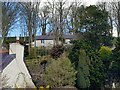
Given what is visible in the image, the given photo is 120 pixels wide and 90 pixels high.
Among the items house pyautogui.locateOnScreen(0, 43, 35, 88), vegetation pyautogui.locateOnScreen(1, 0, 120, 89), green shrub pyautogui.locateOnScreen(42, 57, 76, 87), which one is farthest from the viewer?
green shrub pyautogui.locateOnScreen(42, 57, 76, 87)

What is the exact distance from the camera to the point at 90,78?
3.10 metres

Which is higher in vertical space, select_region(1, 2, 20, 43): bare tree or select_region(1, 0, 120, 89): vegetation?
select_region(1, 2, 20, 43): bare tree

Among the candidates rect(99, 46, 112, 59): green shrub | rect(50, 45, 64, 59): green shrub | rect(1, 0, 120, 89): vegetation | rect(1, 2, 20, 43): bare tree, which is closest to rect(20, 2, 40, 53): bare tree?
rect(1, 2, 20, 43): bare tree

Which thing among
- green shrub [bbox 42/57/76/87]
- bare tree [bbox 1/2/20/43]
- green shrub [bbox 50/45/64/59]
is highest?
bare tree [bbox 1/2/20/43]

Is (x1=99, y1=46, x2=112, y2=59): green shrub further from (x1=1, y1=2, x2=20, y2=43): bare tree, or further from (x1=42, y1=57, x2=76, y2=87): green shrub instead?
(x1=1, y1=2, x2=20, y2=43): bare tree

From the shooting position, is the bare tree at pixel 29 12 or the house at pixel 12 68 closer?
the house at pixel 12 68

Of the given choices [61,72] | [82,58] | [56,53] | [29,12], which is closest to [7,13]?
[29,12]

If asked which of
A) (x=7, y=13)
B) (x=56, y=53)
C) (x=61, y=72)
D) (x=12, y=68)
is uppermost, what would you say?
(x=7, y=13)

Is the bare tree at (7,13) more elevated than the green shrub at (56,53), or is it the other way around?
the bare tree at (7,13)

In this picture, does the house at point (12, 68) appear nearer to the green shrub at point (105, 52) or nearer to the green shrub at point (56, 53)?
the green shrub at point (105, 52)

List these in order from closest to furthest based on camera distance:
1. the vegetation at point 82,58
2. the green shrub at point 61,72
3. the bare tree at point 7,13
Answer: the bare tree at point 7,13
the vegetation at point 82,58
the green shrub at point 61,72

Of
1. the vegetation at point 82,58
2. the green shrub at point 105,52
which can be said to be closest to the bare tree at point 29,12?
the vegetation at point 82,58

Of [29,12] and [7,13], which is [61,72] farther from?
[7,13]

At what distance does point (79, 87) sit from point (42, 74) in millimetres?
559
